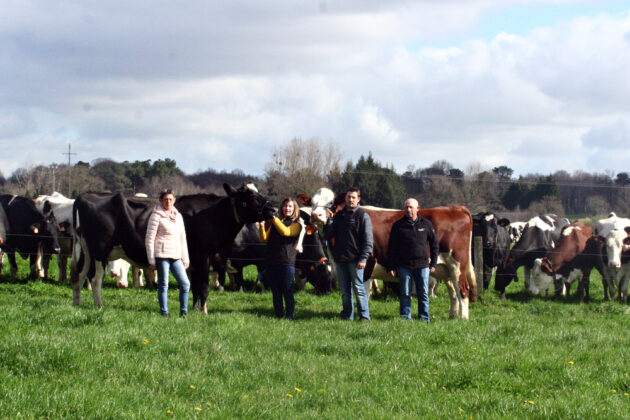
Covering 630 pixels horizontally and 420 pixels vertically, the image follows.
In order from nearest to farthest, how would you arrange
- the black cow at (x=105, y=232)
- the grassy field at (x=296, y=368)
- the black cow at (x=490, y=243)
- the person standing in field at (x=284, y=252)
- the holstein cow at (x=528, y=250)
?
the grassy field at (x=296, y=368) < the person standing in field at (x=284, y=252) < the black cow at (x=105, y=232) < the holstein cow at (x=528, y=250) < the black cow at (x=490, y=243)

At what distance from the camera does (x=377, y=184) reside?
195ft

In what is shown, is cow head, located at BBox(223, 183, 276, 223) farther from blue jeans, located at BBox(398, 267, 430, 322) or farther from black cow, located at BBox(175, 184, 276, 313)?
blue jeans, located at BBox(398, 267, 430, 322)

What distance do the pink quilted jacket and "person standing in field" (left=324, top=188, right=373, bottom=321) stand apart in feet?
8.02

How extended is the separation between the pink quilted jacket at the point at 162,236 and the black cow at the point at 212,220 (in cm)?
114

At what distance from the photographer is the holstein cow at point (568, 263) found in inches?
687

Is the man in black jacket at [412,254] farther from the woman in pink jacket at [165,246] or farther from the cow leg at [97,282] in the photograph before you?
the cow leg at [97,282]

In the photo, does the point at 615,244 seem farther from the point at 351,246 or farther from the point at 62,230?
the point at 62,230

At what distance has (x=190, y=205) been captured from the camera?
1199 cm

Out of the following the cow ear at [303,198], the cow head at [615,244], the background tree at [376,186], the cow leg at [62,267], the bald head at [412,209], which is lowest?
the cow leg at [62,267]

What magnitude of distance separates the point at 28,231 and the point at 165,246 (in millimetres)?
8918

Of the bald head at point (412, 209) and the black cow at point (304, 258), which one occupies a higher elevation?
the bald head at point (412, 209)

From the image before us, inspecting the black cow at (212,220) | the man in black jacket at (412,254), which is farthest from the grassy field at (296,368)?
the black cow at (212,220)

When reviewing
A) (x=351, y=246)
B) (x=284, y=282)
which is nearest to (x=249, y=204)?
(x=284, y=282)

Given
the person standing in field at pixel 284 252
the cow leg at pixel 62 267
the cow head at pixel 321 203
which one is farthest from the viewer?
the cow leg at pixel 62 267
